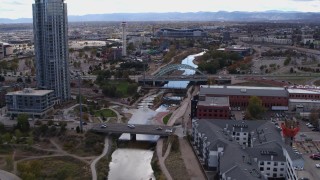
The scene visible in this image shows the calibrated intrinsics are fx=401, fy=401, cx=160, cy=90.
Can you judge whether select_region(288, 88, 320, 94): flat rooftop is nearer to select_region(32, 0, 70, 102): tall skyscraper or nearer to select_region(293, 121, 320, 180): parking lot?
select_region(293, 121, 320, 180): parking lot

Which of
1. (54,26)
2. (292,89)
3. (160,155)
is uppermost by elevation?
(54,26)

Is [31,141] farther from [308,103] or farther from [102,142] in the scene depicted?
[308,103]

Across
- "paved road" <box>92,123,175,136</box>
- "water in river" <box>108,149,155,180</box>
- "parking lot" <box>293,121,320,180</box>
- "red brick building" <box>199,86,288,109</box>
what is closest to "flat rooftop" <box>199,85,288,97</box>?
"red brick building" <box>199,86,288,109</box>

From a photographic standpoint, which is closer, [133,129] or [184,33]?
[133,129]

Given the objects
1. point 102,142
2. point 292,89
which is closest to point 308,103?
point 292,89

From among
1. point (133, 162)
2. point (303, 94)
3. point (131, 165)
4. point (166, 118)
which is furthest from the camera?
point (303, 94)

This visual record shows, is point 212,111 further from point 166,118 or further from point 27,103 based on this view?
point 27,103

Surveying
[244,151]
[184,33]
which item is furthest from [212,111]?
[184,33]

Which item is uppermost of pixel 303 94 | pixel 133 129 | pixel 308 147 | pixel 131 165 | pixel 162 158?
pixel 303 94

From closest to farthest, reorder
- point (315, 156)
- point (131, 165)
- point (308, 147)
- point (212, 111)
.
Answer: point (315, 156)
point (131, 165)
point (308, 147)
point (212, 111)
